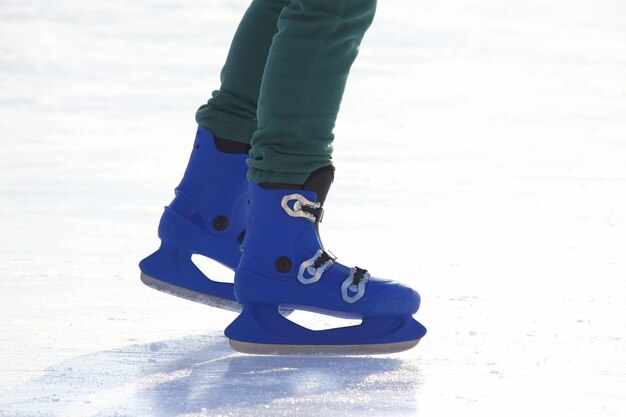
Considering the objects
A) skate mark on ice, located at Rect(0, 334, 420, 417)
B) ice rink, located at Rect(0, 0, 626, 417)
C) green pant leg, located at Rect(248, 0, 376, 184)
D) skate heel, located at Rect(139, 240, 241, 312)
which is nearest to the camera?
skate mark on ice, located at Rect(0, 334, 420, 417)

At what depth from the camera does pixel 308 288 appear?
1.74 meters

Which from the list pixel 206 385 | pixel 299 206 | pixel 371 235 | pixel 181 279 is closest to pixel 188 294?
pixel 181 279

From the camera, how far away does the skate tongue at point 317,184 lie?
5.65 ft

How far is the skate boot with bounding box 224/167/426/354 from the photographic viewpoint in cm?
171

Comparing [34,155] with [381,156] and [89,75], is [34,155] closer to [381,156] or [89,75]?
[381,156]

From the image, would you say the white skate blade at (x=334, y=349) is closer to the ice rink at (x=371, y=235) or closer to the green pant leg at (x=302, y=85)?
the ice rink at (x=371, y=235)

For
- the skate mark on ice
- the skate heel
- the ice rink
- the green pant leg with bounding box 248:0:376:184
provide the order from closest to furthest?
1. the skate mark on ice
2. the ice rink
3. the green pant leg with bounding box 248:0:376:184
4. the skate heel

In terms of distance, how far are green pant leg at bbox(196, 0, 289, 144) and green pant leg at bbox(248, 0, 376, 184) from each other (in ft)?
0.61

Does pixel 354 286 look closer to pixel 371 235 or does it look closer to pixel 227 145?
pixel 227 145

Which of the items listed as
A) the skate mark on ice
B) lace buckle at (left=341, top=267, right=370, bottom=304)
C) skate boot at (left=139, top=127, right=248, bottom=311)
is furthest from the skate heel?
lace buckle at (left=341, top=267, right=370, bottom=304)

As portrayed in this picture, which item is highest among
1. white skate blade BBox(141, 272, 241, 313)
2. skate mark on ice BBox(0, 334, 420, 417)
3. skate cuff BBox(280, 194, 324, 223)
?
skate cuff BBox(280, 194, 324, 223)

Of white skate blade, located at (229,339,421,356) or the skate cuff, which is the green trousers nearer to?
the skate cuff

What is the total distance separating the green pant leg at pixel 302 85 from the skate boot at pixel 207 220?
18 centimetres

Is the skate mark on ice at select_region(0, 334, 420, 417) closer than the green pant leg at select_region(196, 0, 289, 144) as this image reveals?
Yes
